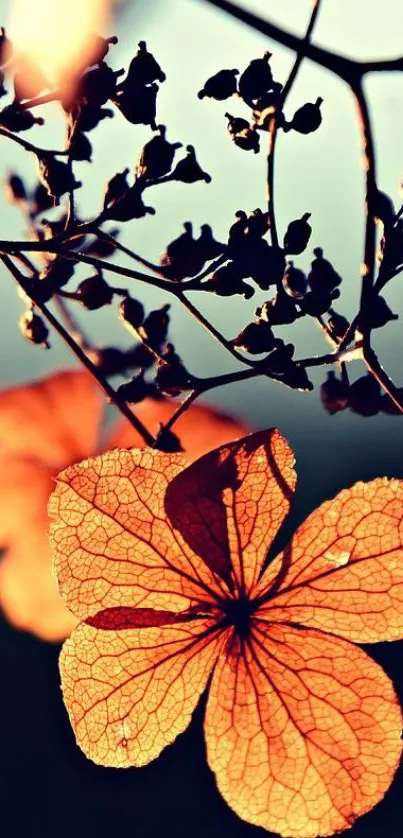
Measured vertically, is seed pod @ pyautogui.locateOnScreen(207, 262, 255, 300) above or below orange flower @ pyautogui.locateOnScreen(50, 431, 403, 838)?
Answer: above

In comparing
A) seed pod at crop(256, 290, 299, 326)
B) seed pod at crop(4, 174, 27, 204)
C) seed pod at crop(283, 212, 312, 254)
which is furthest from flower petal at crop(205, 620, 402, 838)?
seed pod at crop(4, 174, 27, 204)

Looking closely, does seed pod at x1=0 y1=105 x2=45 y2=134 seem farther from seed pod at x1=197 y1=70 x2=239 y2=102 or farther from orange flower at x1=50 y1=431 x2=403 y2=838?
orange flower at x1=50 y1=431 x2=403 y2=838

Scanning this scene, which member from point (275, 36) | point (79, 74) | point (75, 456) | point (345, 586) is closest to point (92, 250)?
point (79, 74)

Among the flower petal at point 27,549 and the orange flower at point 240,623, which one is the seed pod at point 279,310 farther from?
the flower petal at point 27,549

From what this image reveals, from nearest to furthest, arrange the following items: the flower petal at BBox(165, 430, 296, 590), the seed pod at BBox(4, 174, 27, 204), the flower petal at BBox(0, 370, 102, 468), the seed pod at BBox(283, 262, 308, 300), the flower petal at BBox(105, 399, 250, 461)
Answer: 1. the flower petal at BBox(165, 430, 296, 590)
2. the seed pod at BBox(283, 262, 308, 300)
3. the seed pod at BBox(4, 174, 27, 204)
4. the flower petal at BBox(105, 399, 250, 461)
5. the flower petal at BBox(0, 370, 102, 468)

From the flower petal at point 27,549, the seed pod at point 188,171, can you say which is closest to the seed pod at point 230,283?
the seed pod at point 188,171

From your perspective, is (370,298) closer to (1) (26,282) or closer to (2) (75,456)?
(1) (26,282)
